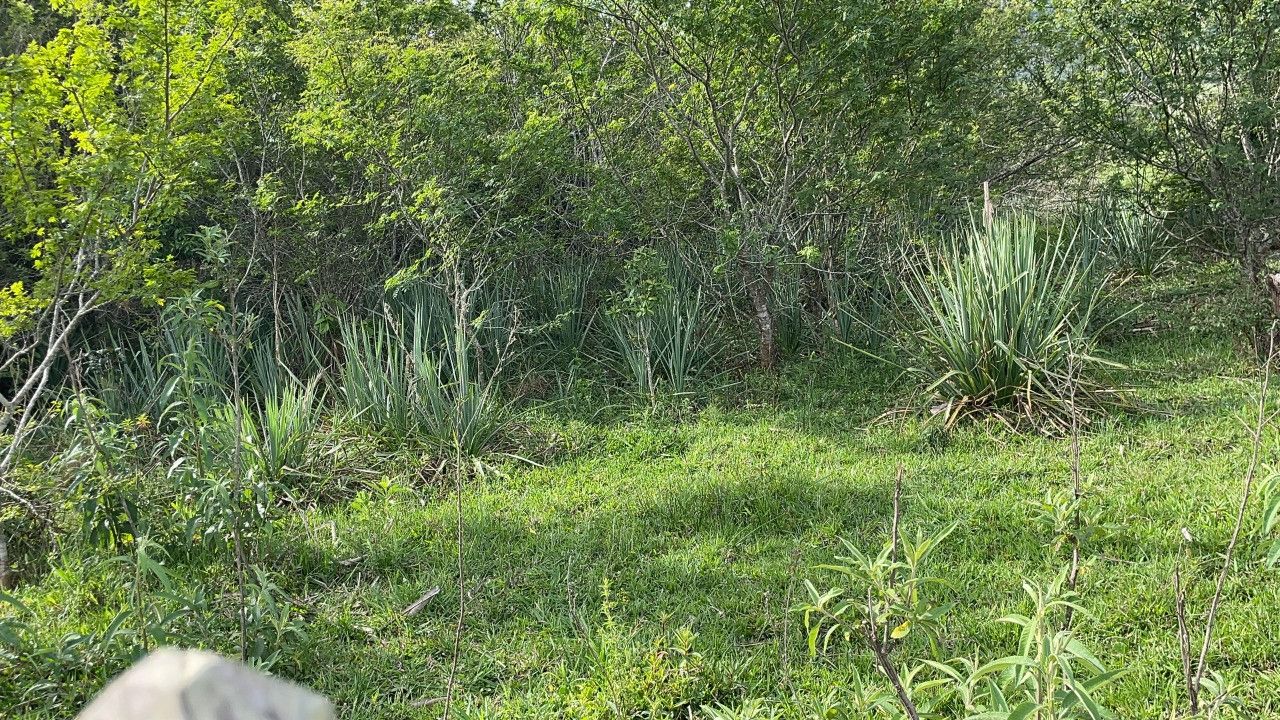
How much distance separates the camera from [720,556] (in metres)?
3.69

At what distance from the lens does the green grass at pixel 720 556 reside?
274 cm

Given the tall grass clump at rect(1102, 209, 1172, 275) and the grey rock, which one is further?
the tall grass clump at rect(1102, 209, 1172, 275)

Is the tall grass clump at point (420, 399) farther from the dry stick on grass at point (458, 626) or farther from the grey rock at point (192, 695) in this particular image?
the grey rock at point (192, 695)

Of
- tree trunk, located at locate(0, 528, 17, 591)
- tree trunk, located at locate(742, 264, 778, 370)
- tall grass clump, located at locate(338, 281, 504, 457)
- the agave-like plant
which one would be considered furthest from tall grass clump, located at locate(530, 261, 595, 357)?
tree trunk, located at locate(0, 528, 17, 591)

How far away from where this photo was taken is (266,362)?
6699 millimetres

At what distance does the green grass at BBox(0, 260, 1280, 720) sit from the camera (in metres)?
2.74

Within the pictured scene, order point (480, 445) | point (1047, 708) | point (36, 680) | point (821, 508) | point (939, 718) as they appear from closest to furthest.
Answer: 1. point (1047, 708)
2. point (939, 718)
3. point (36, 680)
4. point (821, 508)
5. point (480, 445)

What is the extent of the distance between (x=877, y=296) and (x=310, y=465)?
4568 millimetres

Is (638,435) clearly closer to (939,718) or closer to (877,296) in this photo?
(877,296)

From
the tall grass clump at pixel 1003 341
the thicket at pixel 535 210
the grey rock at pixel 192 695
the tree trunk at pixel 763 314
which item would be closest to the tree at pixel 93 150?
the thicket at pixel 535 210

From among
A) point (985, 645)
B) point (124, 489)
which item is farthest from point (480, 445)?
point (985, 645)

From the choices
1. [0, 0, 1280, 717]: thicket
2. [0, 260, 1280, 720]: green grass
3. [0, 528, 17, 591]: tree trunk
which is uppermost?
[0, 0, 1280, 717]: thicket

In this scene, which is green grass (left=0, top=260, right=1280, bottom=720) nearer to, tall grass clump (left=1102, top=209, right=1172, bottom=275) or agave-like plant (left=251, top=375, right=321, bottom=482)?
agave-like plant (left=251, top=375, right=321, bottom=482)

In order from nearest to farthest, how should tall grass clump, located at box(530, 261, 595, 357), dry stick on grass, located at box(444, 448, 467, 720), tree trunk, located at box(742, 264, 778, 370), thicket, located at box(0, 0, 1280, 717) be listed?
dry stick on grass, located at box(444, 448, 467, 720), thicket, located at box(0, 0, 1280, 717), tree trunk, located at box(742, 264, 778, 370), tall grass clump, located at box(530, 261, 595, 357)
